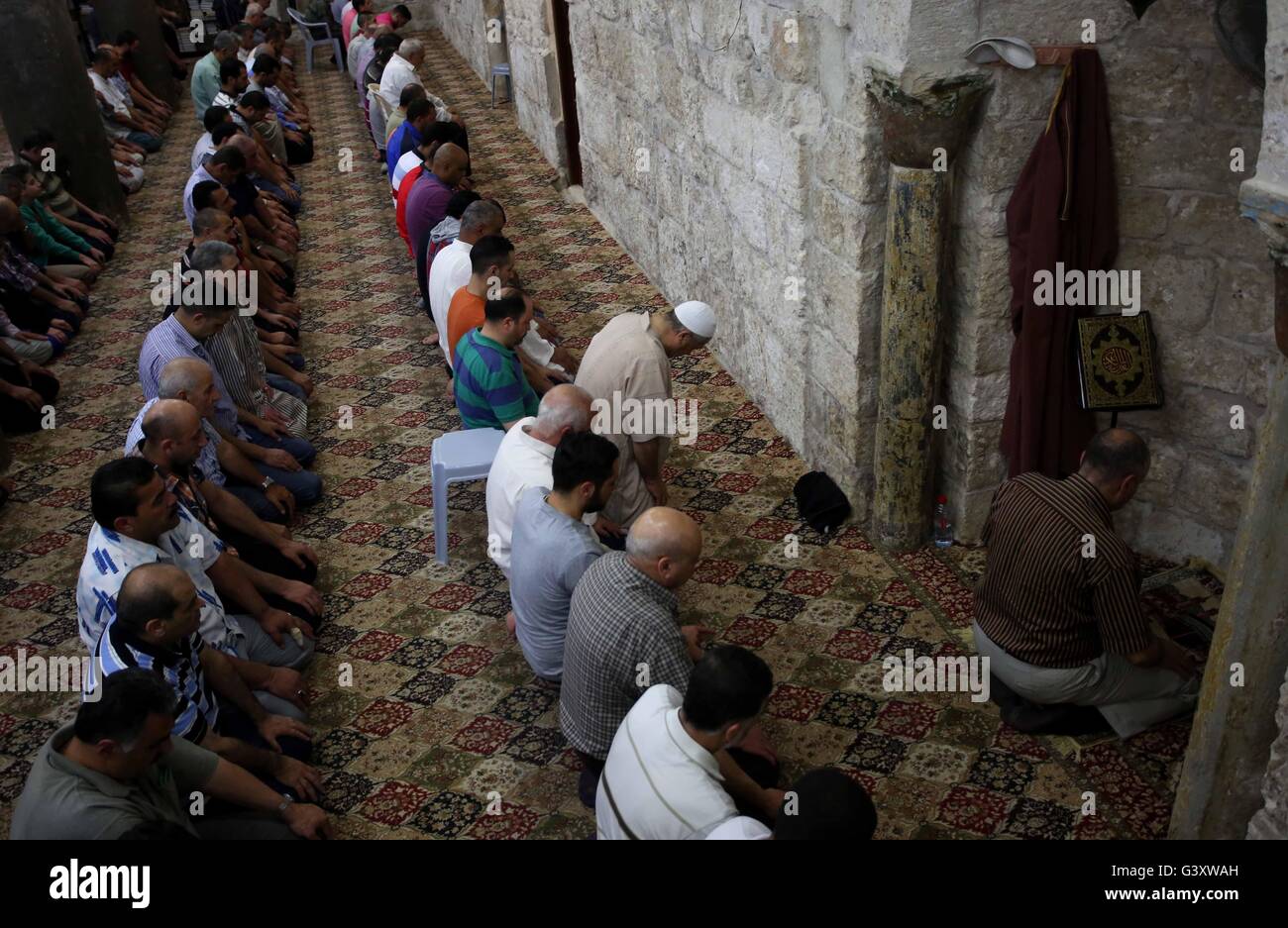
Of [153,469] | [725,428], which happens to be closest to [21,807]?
[153,469]

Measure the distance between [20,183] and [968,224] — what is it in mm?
Result: 6780

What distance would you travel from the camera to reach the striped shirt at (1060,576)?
3.52 meters

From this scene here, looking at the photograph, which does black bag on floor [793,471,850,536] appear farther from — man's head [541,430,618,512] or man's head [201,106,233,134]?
man's head [201,106,233,134]

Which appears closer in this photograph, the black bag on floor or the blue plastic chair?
the blue plastic chair

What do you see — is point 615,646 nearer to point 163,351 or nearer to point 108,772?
point 108,772

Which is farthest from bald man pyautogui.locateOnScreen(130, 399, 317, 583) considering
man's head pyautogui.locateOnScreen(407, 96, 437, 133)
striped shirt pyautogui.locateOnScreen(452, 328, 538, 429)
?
man's head pyautogui.locateOnScreen(407, 96, 437, 133)

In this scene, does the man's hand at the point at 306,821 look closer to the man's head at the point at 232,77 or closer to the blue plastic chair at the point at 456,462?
the blue plastic chair at the point at 456,462

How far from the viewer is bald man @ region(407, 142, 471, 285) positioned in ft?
22.3

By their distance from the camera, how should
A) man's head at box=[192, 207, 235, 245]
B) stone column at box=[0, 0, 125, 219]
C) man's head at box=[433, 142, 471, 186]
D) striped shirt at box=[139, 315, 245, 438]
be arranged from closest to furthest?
striped shirt at box=[139, 315, 245, 438], man's head at box=[192, 207, 235, 245], man's head at box=[433, 142, 471, 186], stone column at box=[0, 0, 125, 219]

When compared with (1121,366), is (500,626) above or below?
below

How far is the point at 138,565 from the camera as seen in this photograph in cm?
357

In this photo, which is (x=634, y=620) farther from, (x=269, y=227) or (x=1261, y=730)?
(x=269, y=227)

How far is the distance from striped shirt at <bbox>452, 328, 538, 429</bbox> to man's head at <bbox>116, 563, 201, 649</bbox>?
6.01ft

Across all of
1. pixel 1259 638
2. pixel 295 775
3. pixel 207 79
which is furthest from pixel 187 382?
pixel 207 79
